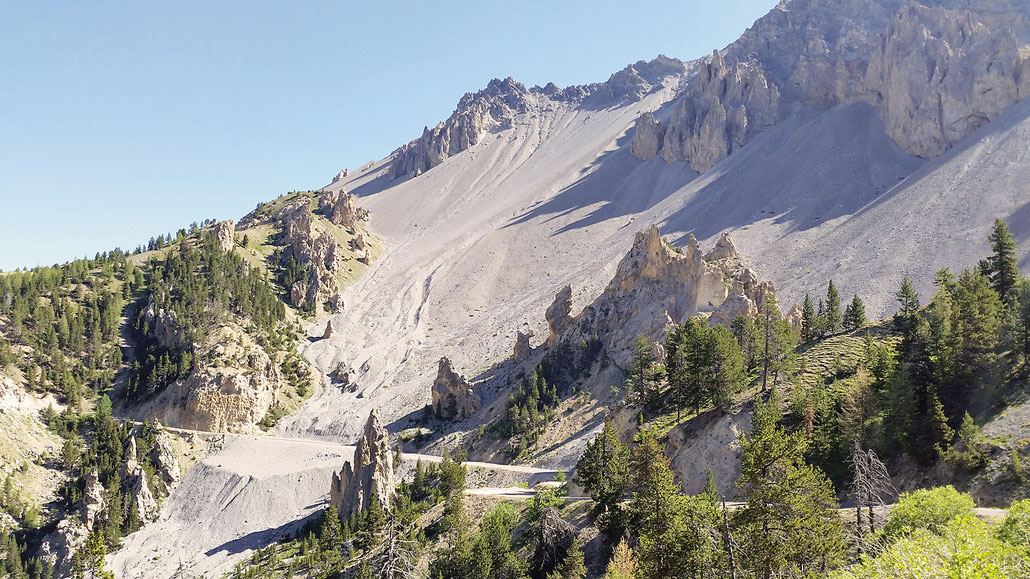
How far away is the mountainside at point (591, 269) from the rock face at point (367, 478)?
31.6 inches

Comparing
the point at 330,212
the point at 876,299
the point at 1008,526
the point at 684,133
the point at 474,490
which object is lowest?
the point at 876,299

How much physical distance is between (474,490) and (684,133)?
151952mm

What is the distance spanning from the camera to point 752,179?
147 m

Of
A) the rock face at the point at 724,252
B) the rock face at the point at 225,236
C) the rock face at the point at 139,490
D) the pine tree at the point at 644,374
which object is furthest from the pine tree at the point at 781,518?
the rock face at the point at 225,236

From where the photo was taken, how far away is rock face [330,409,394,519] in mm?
58625

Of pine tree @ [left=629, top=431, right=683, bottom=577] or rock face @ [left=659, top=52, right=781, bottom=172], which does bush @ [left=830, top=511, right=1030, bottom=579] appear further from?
rock face @ [left=659, top=52, right=781, bottom=172]

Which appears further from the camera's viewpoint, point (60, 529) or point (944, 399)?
point (60, 529)

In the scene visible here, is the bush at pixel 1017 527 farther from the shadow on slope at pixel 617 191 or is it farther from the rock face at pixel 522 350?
the shadow on slope at pixel 617 191

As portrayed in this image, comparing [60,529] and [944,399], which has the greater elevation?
[60,529]

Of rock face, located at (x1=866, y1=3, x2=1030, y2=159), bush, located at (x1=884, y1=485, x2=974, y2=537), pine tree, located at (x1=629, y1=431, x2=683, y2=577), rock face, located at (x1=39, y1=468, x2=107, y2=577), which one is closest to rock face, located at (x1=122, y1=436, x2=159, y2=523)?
rock face, located at (x1=39, y1=468, x2=107, y2=577)

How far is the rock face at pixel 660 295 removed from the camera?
2916 inches

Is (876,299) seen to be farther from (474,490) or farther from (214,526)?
(214,526)

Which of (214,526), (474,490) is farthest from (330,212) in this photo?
(474,490)

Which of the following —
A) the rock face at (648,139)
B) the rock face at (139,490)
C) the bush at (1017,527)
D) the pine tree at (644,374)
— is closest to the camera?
the bush at (1017,527)
